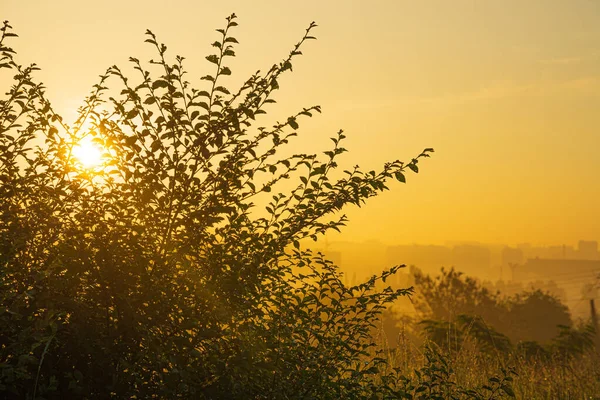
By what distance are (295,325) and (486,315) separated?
5917cm

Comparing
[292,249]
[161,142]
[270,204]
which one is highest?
[161,142]

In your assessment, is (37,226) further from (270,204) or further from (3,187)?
(270,204)

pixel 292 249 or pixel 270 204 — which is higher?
pixel 270 204

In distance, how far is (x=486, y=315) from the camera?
61.9 meters

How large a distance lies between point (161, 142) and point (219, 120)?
1.52 feet

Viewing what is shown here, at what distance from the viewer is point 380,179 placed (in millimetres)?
5430

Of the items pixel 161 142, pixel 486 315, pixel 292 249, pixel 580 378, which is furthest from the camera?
pixel 486 315

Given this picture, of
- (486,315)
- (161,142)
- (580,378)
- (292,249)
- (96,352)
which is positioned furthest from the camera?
(486,315)

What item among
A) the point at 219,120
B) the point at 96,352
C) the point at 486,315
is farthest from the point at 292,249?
the point at 486,315

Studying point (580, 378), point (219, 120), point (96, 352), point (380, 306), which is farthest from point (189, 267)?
point (580, 378)

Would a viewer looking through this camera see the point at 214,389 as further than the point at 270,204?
No

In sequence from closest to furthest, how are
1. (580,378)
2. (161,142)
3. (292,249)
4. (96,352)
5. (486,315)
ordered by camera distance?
(96,352) → (161,142) → (292,249) → (580,378) → (486,315)

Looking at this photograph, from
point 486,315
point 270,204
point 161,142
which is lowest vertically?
point 486,315

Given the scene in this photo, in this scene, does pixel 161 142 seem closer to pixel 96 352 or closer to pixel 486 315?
pixel 96 352
